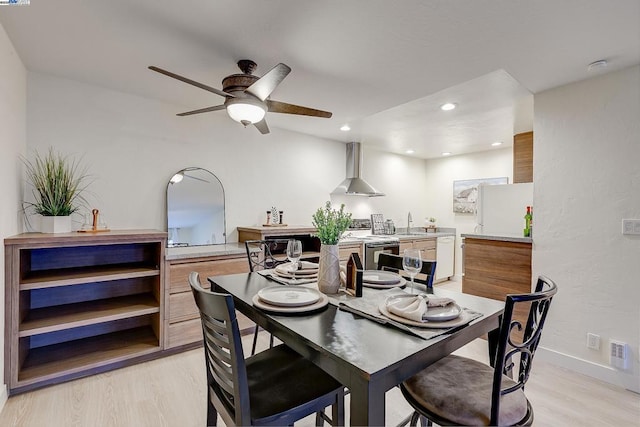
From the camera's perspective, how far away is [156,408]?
192 centimetres

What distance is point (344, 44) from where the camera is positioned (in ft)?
6.46

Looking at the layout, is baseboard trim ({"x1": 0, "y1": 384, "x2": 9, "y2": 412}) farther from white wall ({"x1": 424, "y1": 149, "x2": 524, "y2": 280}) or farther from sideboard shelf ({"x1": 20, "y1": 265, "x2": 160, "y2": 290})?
white wall ({"x1": 424, "y1": 149, "x2": 524, "y2": 280})

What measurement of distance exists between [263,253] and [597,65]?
3042mm

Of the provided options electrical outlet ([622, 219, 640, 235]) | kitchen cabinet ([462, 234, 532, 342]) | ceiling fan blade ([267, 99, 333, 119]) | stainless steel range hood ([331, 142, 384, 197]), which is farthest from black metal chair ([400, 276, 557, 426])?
stainless steel range hood ([331, 142, 384, 197])

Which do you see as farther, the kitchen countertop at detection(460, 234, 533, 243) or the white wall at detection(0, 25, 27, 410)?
the kitchen countertop at detection(460, 234, 533, 243)

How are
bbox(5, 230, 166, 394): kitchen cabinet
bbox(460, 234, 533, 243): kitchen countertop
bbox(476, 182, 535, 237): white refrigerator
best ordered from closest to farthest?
bbox(5, 230, 166, 394): kitchen cabinet, bbox(460, 234, 533, 243): kitchen countertop, bbox(476, 182, 535, 237): white refrigerator

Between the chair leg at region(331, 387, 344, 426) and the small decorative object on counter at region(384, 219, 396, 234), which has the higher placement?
the small decorative object on counter at region(384, 219, 396, 234)

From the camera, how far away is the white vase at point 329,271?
156cm

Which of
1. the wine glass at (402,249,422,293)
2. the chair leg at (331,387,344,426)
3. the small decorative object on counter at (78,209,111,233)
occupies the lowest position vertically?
the chair leg at (331,387,344,426)

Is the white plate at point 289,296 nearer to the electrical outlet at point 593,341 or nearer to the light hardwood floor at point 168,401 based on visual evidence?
the light hardwood floor at point 168,401

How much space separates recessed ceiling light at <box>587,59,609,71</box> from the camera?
2098 mm

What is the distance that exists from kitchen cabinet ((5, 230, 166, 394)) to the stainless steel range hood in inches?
108

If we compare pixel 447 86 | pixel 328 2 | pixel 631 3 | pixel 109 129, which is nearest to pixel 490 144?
pixel 447 86

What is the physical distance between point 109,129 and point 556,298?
13.8 feet
